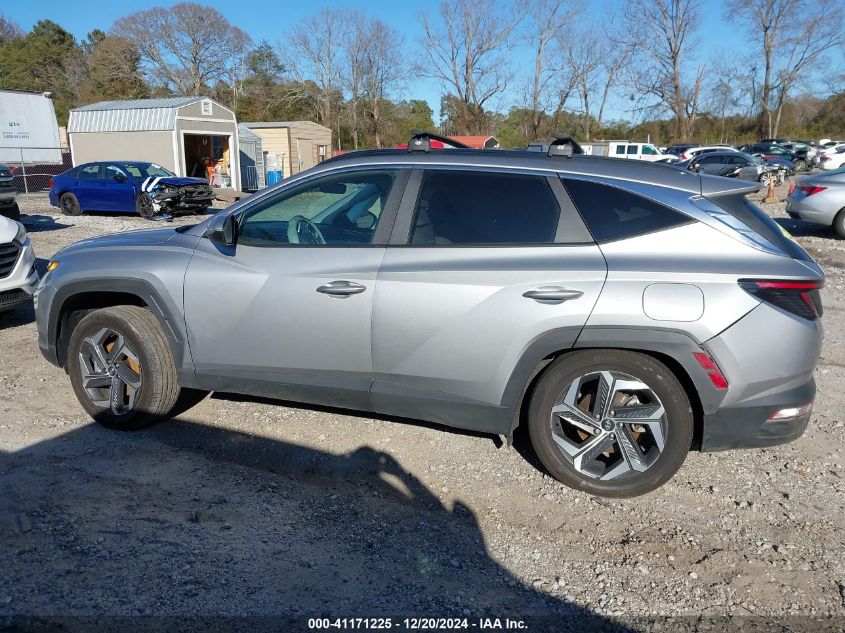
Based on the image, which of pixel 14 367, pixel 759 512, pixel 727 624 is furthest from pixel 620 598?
pixel 14 367

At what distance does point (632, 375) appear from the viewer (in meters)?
3.32

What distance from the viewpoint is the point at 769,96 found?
6397cm

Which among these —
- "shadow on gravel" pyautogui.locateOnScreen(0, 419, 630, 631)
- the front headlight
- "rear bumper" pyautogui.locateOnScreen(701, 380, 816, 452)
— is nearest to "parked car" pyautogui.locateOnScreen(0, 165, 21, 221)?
the front headlight

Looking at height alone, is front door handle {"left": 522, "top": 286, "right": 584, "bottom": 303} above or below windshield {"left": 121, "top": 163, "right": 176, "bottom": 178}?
below

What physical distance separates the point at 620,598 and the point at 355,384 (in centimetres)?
174

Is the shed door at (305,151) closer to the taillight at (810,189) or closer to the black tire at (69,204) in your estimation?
the black tire at (69,204)

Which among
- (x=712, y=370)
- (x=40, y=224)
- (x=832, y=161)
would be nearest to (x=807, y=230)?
(x=712, y=370)

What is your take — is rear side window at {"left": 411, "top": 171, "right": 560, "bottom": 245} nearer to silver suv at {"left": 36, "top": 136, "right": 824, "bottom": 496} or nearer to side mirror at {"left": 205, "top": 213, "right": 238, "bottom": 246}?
silver suv at {"left": 36, "top": 136, "right": 824, "bottom": 496}

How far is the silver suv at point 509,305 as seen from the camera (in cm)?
319

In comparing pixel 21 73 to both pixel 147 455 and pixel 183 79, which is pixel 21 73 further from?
pixel 147 455

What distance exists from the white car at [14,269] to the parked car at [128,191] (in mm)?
11415

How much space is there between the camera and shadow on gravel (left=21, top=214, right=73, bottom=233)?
50.2ft

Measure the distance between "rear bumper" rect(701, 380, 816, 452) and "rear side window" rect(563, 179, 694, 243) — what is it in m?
0.97

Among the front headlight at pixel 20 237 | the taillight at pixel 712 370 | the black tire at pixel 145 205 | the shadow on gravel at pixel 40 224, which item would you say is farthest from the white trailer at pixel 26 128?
the taillight at pixel 712 370
